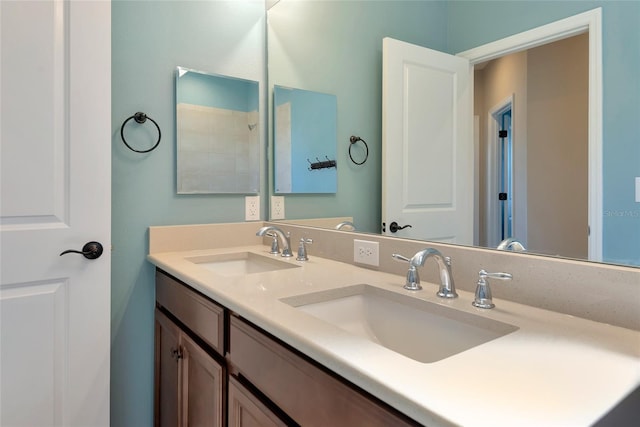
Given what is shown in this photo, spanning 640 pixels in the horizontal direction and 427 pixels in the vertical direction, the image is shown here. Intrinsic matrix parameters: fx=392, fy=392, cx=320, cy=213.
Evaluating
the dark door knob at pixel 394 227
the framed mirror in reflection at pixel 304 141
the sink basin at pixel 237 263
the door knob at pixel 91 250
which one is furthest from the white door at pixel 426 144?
the door knob at pixel 91 250

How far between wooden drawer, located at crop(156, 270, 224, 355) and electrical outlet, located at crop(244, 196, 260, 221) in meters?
0.51

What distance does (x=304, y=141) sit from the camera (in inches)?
75.8

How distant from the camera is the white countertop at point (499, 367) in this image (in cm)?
49

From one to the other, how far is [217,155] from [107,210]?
57 centimetres

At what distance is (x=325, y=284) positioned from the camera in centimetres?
116

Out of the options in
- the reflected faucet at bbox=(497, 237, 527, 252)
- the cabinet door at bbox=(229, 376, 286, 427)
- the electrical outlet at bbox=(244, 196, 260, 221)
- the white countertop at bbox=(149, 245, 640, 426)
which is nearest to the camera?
the white countertop at bbox=(149, 245, 640, 426)

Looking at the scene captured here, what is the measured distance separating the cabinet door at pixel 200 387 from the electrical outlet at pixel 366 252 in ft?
1.97

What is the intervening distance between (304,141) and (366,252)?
29.8 inches

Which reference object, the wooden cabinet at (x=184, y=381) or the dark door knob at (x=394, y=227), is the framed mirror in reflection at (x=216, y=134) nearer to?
the wooden cabinet at (x=184, y=381)

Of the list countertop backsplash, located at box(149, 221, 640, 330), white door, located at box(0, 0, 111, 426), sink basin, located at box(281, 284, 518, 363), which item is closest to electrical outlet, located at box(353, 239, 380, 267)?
countertop backsplash, located at box(149, 221, 640, 330)

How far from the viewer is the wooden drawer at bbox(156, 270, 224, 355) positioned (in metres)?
1.11

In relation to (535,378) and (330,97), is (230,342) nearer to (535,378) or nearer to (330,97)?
(535,378)

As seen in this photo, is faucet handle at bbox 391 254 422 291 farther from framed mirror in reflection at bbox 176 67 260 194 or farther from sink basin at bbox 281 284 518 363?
framed mirror in reflection at bbox 176 67 260 194

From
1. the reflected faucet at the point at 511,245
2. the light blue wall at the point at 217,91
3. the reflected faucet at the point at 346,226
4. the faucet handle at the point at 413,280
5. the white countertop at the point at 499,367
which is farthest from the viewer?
the light blue wall at the point at 217,91
